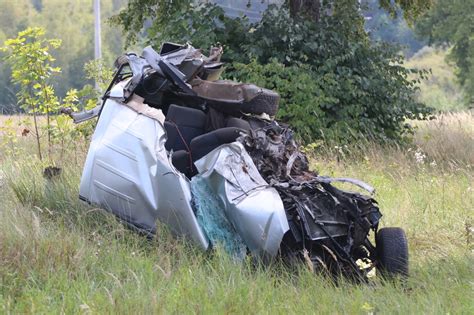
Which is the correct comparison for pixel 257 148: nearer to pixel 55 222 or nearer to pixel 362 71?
pixel 55 222

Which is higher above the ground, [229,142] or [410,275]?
[229,142]

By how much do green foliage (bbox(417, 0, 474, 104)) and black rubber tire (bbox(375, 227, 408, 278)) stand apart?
2837cm

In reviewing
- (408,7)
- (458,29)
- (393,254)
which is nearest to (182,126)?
(393,254)

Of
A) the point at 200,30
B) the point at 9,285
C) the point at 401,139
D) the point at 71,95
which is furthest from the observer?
the point at 401,139

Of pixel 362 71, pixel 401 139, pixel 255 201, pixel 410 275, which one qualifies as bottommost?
pixel 401 139

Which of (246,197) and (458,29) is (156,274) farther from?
(458,29)

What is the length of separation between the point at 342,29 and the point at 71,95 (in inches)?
256

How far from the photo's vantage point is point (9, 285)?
5.60 metres

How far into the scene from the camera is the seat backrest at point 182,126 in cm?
728

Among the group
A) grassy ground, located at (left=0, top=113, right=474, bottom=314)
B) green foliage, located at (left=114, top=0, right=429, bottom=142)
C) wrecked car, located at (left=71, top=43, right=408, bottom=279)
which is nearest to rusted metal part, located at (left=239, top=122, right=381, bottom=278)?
wrecked car, located at (left=71, top=43, right=408, bottom=279)

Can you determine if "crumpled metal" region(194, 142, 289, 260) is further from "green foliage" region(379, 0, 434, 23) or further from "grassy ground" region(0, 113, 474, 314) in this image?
"green foliage" region(379, 0, 434, 23)

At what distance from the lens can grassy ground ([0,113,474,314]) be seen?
539cm

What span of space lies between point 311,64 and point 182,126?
26.1 ft

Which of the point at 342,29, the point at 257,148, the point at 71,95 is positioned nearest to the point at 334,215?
the point at 257,148
